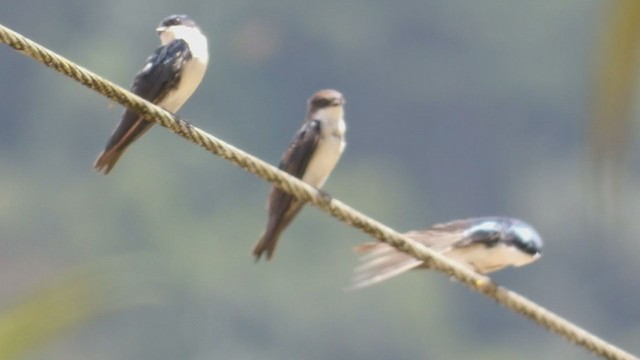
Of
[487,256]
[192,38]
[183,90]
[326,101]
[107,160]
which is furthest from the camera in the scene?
[487,256]

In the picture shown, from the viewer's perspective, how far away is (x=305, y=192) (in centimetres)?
332

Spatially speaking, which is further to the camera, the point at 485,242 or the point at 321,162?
the point at 485,242

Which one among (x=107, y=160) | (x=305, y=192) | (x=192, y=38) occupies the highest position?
(x=192, y=38)

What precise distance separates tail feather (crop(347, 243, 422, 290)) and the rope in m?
1.14

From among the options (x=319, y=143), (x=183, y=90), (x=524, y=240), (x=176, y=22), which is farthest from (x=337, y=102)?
(x=183, y=90)

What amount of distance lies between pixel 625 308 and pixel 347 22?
9.07m

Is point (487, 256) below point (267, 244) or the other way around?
the other way around

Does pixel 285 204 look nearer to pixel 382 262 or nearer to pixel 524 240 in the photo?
pixel 382 262

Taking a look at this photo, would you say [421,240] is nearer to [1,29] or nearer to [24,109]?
[1,29]

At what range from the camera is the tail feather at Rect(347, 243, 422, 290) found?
478 centimetres

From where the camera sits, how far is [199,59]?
4684mm

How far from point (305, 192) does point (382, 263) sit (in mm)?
1595

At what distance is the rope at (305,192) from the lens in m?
2.94

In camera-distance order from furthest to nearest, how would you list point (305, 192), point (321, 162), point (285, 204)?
point (321, 162)
point (285, 204)
point (305, 192)
